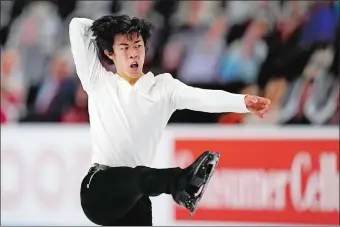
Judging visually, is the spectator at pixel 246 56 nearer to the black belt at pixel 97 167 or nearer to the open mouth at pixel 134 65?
the open mouth at pixel 134 65

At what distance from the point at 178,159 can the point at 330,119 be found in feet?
5.06

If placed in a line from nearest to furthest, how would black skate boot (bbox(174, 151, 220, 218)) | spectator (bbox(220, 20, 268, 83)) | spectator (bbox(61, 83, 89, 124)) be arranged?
black skate boot (bbox(174, 151, 220, 218)) → spectator (bbox(220, 20, 268, 83)) → spectator (bbox(61, 83, 89, 124))

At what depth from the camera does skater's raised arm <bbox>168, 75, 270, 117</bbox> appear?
10.6 ft

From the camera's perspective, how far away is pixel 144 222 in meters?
3.53

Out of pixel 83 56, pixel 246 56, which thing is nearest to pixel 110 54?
pixel 83 56

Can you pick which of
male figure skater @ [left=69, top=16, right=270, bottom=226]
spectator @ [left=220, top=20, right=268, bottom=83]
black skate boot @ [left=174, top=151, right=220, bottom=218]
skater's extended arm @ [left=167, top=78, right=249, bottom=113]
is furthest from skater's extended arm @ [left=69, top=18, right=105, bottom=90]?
spectator @ [left=220, top=20, right=268, bottom=83]

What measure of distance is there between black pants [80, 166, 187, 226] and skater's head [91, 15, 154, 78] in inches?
21.7

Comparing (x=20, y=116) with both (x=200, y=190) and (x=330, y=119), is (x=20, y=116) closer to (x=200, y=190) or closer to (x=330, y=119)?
(x=330, y=119)

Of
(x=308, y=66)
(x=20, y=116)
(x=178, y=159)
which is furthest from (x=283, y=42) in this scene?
(x=20, y=116)

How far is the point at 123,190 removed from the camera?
3271 mm

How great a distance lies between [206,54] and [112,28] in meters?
3.55

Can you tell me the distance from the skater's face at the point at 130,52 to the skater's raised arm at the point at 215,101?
0.20m

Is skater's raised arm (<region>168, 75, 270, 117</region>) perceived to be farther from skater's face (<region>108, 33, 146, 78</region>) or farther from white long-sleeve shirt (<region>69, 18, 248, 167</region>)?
skater's face (<region>108, 33, 146, 78</region>)

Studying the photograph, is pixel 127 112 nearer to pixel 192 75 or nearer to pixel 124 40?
pixel 124 40
